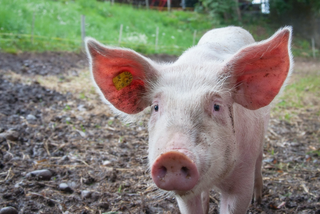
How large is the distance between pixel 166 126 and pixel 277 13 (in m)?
27.1

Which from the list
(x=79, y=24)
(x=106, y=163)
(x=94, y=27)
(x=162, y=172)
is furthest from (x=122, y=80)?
(x=94, y=27)

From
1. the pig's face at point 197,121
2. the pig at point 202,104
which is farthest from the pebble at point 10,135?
the pig's face at point 197,121

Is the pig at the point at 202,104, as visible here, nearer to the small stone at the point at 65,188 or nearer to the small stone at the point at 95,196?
the small stone at the point at 95,196

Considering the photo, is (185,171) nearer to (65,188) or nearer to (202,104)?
(202,104)

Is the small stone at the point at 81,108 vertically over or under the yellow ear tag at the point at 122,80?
under

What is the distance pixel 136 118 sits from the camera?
3406 mm

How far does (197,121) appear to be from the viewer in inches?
92.1

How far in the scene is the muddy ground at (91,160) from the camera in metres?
3.64

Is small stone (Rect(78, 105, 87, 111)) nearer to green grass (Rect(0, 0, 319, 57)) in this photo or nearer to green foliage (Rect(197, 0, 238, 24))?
green grass (Rect(0, 0, 319, 57))

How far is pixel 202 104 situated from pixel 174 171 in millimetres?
679

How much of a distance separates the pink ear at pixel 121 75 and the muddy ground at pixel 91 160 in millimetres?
1253

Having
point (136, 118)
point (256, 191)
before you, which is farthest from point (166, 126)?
point (256, 191)

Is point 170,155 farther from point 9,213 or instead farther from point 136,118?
point 9,213

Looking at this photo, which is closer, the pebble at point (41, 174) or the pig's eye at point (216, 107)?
the pig's eye at point (216, 107)
